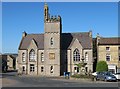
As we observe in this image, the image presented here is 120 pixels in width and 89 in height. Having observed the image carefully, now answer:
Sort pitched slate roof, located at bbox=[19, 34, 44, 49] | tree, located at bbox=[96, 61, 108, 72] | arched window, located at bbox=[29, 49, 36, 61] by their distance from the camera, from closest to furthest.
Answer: tree, located at bbox=[96, 61, 108, 72], arched window, located at bbox=[29, 49, 36, 61], pitched slate roof, located at bbox=[19, 34, 44, 49]

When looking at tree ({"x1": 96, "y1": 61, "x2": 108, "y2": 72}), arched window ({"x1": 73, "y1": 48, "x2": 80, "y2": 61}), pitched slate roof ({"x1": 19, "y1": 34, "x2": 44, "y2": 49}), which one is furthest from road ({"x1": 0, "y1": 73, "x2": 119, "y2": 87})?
pitched slate roof ({"x1": 19, "y1": 34, "x2": 44, "y2": 49})

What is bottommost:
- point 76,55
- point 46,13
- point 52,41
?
point 76,55

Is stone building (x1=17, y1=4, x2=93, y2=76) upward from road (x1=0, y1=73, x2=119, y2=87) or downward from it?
upward

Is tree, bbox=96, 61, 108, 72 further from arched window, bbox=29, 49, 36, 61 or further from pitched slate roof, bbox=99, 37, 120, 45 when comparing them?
arched window, bbox=29, 49, 36, 61

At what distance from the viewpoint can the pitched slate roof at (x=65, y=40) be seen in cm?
7994

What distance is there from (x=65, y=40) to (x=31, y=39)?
30.4 feet

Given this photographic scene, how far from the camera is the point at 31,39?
83938 mm

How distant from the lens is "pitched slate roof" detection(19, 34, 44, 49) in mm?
82450

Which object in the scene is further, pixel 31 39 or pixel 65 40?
pixel 31 39

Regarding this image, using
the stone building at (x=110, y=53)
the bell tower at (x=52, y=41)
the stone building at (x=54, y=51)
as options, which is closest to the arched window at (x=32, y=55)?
the stone building at (x=54, y=51)

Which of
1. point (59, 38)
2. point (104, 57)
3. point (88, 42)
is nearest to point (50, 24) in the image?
point (59, 38)

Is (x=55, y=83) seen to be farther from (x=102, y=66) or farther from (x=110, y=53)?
(x=110, y=53)

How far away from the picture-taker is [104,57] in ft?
258

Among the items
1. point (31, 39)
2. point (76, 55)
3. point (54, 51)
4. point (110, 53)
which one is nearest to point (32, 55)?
point (31, 39)
